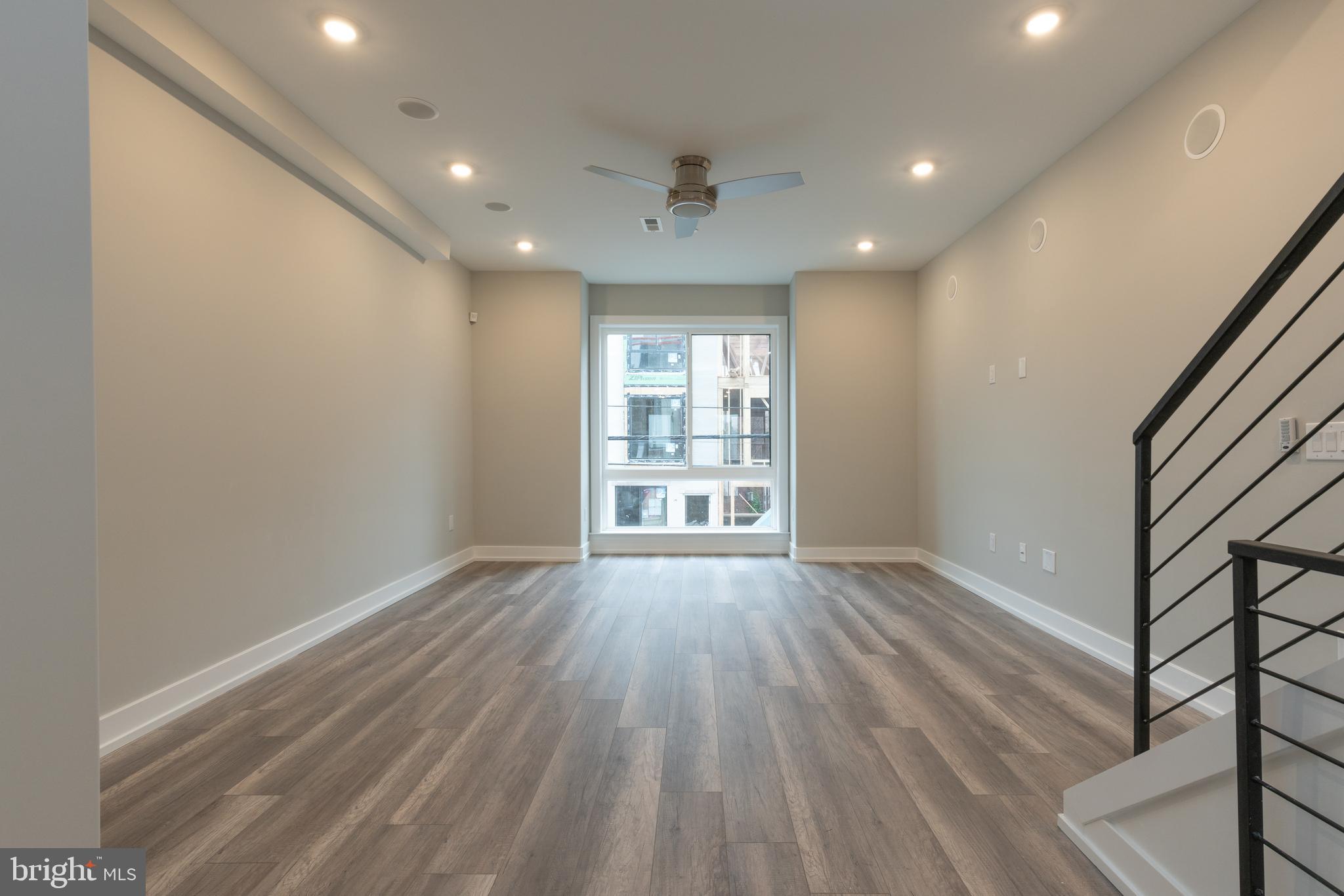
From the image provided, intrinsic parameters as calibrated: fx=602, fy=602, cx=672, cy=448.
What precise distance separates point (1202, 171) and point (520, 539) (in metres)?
5.25

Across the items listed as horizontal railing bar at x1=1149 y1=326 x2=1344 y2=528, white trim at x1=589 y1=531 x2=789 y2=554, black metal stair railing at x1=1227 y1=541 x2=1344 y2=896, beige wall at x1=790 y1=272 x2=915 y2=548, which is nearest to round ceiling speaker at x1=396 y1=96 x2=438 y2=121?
horizontal railing bar at x1=1149 y1=326 x2=1344 y2=528

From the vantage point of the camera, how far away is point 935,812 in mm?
1719

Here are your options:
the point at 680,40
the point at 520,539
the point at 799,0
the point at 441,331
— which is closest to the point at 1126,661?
the point at 799,0

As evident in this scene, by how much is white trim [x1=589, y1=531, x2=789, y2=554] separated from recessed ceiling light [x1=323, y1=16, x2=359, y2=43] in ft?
14.7

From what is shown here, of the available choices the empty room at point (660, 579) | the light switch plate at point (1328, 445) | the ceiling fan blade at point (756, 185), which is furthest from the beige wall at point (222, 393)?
the light switch plate at point (1328, 445)

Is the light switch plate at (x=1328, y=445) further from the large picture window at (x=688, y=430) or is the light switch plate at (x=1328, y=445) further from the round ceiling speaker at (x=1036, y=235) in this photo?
the large picture window at (x=688, y=430)

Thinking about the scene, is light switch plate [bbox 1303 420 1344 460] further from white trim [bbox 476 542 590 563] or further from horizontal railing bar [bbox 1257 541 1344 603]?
white trim [bbox 476 542 590 563]

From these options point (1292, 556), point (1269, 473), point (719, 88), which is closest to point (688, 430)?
point (719, 88)

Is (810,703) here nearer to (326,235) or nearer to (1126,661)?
(1126,661)

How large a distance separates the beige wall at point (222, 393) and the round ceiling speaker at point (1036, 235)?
161 inches

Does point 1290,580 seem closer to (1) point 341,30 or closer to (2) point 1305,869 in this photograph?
(2) point 1305,869

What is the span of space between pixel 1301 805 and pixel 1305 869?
0.09 m

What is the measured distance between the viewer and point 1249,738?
1.08 m

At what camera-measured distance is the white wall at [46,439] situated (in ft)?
2.32
